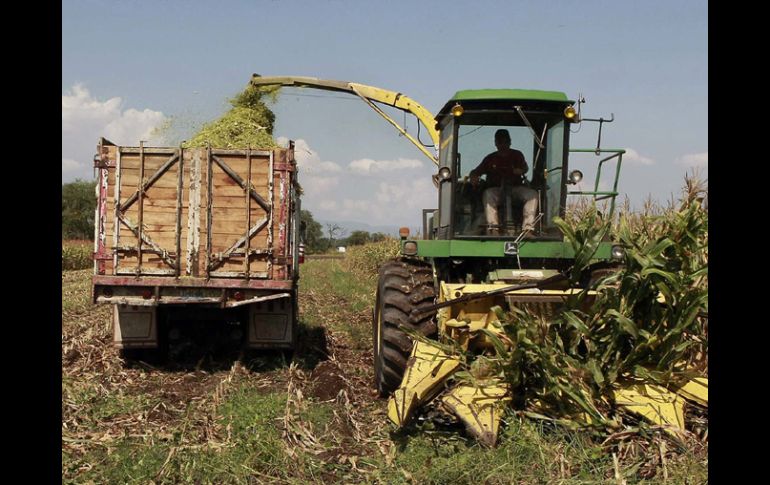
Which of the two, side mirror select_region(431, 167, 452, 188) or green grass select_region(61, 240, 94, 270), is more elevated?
side mirror select_region(431, 167, 452, 188)

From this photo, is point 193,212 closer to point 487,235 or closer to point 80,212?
point 487,235

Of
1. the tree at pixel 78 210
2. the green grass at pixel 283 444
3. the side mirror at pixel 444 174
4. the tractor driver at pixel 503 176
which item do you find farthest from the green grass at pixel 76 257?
the tractor driver at pixel 503 176

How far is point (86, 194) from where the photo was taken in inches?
2168

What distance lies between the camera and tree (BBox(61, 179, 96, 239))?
48125mm

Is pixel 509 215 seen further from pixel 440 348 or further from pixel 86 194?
pixel 86 194

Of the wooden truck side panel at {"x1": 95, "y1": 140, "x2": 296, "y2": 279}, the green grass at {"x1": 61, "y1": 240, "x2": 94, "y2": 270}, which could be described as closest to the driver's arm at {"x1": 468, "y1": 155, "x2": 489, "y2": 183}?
the wooden truck side panel at {"x1": 95, "y1": 140, "x2": 296, "y2": 279}

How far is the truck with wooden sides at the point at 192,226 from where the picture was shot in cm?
714

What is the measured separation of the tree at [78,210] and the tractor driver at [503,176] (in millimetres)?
44203

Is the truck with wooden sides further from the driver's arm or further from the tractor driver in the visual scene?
the tractor driver

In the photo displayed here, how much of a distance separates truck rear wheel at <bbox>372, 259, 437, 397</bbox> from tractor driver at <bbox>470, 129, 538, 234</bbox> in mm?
962

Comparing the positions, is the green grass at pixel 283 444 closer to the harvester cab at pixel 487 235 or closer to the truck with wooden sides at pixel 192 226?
the harvester cab at pixel 487 235
